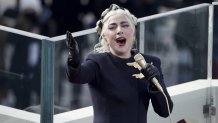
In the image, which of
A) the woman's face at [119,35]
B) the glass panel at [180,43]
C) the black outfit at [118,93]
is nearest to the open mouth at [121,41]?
the woman's face at [119,35]

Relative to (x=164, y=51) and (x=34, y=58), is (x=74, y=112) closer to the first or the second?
(x=34, y=58)

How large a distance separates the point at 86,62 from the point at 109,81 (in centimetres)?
16

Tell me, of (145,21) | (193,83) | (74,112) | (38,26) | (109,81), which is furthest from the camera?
(38,26)

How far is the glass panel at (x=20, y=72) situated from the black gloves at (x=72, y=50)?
59.8 inches

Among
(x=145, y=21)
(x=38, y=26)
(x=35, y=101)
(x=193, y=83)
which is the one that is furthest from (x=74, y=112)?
(x=38, y=26)

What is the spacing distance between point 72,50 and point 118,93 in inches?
18.1

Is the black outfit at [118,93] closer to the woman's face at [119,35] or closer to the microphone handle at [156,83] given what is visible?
the woman's face at [119,35]

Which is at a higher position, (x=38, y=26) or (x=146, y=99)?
(x=38, y=26)

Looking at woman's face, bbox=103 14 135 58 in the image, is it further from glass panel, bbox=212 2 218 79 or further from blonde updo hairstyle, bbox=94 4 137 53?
glass panel, bbox=212 2 218 79

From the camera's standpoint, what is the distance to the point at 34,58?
4.57m

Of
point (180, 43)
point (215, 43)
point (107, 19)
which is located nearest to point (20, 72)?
point (107, 19)

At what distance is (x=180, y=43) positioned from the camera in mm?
5715

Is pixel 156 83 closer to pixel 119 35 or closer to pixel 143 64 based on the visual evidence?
pixel 143 64

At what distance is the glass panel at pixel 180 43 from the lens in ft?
18.1
